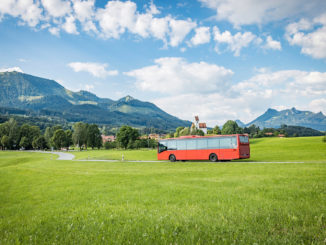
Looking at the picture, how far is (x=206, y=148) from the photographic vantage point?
35.0 m

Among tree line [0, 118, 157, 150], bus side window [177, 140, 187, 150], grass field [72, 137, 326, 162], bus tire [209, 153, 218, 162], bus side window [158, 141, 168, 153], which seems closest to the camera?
bus tire [209, 153, 218, 162]

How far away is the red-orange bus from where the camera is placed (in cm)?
3272

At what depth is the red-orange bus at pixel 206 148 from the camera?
32.7 metres

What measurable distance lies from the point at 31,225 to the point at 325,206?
8901mm

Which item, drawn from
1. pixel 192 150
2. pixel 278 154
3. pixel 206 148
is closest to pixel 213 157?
pixel 206 148

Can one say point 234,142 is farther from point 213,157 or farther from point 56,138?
point 56,138

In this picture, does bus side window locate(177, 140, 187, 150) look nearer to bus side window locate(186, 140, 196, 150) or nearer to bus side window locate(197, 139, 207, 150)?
bus side window locate(186, 140, 196, 150)

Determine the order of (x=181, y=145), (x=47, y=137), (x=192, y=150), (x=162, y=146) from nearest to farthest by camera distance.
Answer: (x=192, y=150)
(x=181, y=145)
(x=162, y=146)
(x=47, y=137)

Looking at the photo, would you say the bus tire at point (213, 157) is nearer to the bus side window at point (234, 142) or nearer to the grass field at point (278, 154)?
the bus side window at point (234, 142)

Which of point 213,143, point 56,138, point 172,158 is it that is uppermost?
point 56,138

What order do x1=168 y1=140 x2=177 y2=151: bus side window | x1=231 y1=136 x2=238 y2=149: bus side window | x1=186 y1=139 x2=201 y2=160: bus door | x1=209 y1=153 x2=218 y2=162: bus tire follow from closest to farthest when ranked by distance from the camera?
x1=231 y1=136 x2=238 y2=149: bus side window < x1=209 y1=153 x2=218 y2=162: bus tire < x1=186 y1=139 x2=201 y2=160: bus door < x1=168 y1=140 x2=177 y2=151: bus side window

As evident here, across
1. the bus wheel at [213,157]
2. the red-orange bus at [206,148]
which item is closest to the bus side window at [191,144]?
the red-orange bus at [206,148]

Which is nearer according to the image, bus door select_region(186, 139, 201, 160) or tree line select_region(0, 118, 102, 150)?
bus door select_region(186, 139, 201, 160)

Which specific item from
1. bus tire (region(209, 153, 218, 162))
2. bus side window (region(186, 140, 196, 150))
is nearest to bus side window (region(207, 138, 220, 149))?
bus tire (region(209, 153, 218, 162))
